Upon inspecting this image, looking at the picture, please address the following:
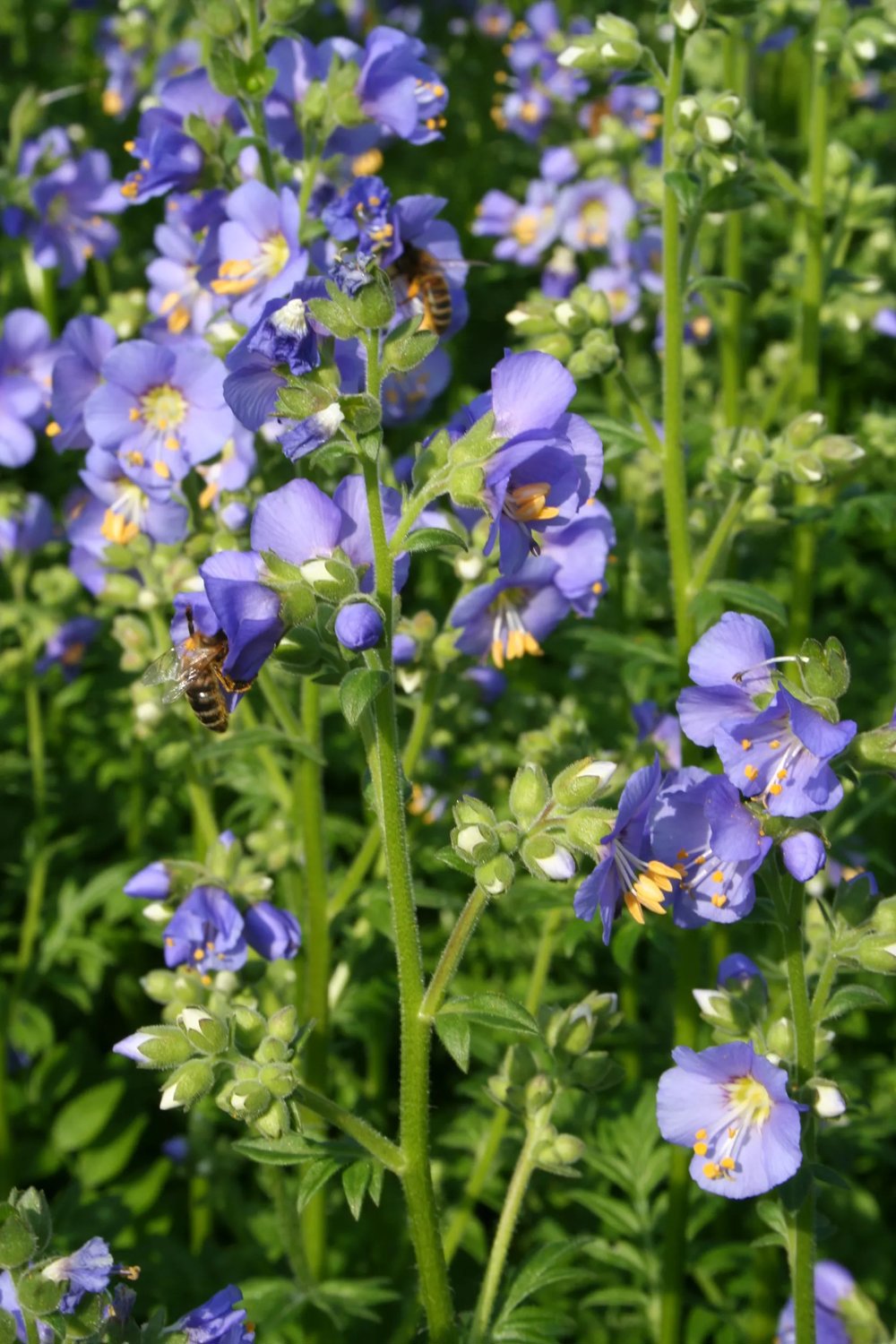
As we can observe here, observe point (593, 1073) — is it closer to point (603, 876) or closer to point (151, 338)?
point (603, 876)

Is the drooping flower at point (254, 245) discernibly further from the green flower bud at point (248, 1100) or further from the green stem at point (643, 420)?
the green flower bud at point (248, 1100)

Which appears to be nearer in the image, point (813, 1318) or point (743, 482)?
point (813, 1318)

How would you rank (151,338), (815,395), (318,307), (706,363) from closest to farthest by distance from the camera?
(318,307) < (151,338) < (815,395) < (706,363)

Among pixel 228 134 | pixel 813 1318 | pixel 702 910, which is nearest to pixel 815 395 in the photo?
pixel 228 134

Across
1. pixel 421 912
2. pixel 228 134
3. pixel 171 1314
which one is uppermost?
pixel 228 134

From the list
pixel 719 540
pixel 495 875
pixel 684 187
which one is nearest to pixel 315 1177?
pixel 495 875

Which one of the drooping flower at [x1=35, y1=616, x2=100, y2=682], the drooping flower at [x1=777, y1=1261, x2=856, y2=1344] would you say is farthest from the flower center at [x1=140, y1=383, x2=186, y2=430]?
the drooping flower at [x1=777, y1=1261, x2=856, y2=1344]

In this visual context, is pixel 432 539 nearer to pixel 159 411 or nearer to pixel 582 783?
pixel 582 783

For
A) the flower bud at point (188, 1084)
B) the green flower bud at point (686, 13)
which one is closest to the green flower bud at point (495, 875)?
the flower bud at point (188, 1084)
